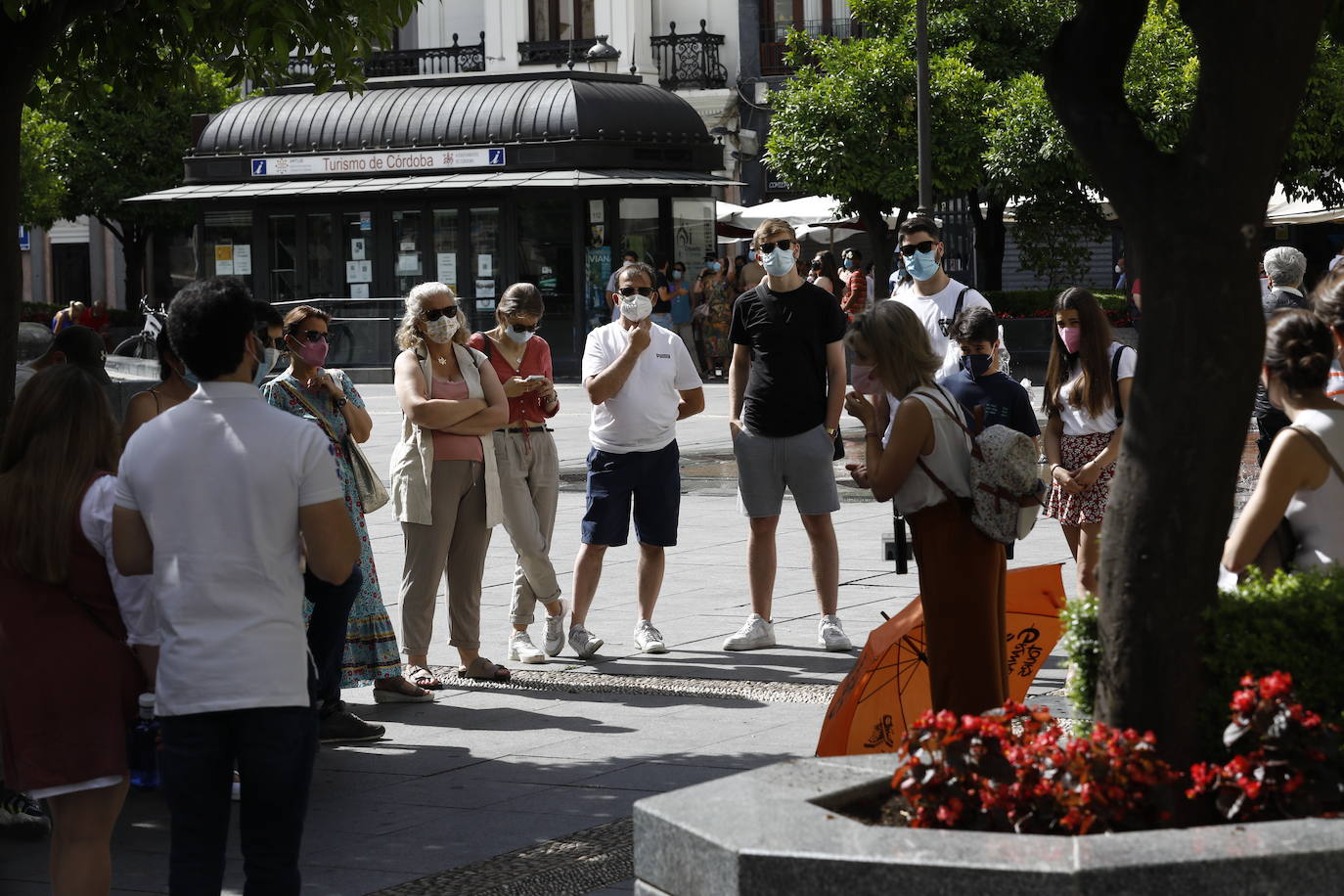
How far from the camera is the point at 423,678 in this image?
324 inches

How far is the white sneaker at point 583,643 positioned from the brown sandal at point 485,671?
1.80ft

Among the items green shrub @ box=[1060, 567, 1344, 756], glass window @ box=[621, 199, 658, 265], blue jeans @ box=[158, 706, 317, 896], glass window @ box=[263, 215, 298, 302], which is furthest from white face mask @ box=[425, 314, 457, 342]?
glass window @ box=[263, 215, 298, 302]

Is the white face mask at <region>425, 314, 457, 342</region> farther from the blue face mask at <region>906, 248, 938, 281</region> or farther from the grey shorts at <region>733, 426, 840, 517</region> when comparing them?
the blue face mask at <region>906, 248, 938, 281</region>

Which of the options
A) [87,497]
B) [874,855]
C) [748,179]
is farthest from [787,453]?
[748,179]

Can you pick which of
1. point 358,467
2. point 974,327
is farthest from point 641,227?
point 358,467

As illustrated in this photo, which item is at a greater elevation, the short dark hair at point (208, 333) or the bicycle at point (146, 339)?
the short dark hair at point (208, 333)

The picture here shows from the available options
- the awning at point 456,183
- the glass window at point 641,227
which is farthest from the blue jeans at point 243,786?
the glass window at point 641,227

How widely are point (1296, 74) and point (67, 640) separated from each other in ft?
10.3

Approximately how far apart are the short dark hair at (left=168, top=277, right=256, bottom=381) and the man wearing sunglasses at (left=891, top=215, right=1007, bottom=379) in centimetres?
509

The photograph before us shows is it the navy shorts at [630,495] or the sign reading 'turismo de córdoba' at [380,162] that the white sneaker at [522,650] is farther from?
the sign reading 'turismo de córdoba' at [380,162]

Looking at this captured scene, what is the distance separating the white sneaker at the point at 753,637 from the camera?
881cm

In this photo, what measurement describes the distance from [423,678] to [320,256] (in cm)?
2394

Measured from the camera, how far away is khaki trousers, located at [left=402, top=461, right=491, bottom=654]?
8.18 m

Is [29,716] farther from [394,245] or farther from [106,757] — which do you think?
[394,245]
